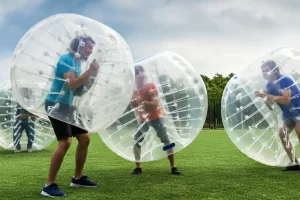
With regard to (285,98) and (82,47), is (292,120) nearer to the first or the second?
(285,98)

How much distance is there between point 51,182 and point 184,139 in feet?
5.90

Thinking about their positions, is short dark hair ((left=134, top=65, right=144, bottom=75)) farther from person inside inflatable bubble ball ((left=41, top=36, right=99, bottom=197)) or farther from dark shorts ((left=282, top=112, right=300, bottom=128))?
dark shorts ((left=282, top=112, right=300, bottom=128))

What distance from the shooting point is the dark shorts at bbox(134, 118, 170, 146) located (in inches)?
188

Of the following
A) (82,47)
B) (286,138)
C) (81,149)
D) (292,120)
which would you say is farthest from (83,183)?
(292,120)

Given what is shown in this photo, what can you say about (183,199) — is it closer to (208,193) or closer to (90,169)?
(208,193)

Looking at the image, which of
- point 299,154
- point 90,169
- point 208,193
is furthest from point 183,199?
point 90,169

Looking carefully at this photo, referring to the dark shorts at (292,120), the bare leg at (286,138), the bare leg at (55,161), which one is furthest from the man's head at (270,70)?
the bare leg at (55,161)

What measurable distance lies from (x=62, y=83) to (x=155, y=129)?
152 cm

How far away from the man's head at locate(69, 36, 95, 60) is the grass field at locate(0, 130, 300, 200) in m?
1.39

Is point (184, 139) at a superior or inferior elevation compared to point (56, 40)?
inferior

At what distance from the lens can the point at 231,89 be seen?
531 cm

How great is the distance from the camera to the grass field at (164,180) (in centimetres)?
388

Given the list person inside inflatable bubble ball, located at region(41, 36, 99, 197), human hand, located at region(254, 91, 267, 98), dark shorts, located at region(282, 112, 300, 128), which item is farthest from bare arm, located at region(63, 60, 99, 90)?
dark shorts, located at region(282, 112, 300, 128)

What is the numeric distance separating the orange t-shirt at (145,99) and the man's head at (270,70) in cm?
149
